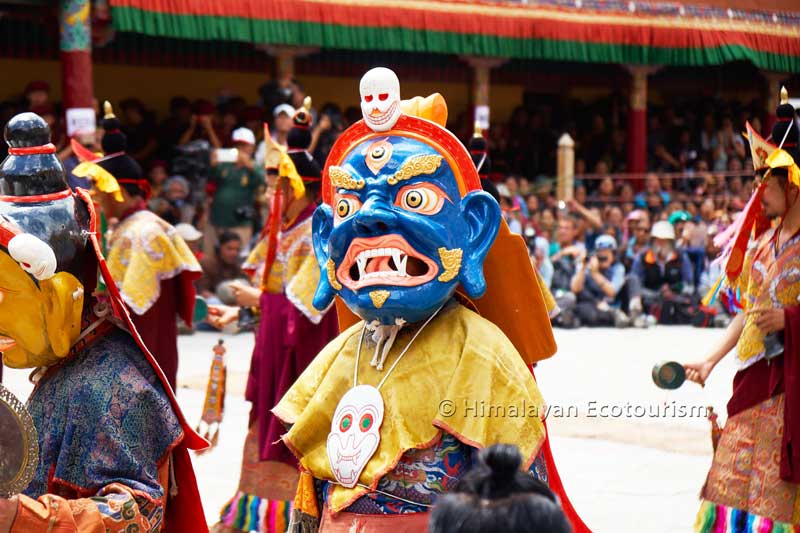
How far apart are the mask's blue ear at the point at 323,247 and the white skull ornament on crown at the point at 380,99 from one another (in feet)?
0.96

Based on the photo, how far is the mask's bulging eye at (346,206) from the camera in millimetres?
3428

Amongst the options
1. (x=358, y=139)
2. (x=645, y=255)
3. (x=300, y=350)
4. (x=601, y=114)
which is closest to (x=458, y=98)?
(x=601, y=114)

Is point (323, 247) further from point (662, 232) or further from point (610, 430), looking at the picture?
point (662, 232)

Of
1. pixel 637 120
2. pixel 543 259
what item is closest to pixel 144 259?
pixel 543 259

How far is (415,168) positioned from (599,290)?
38.9 feet

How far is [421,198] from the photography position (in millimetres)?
3367

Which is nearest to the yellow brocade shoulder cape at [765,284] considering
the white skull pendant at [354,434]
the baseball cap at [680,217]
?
the white skull pendant at [354,434]

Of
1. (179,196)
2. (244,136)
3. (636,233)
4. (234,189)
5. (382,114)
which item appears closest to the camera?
(382,114)

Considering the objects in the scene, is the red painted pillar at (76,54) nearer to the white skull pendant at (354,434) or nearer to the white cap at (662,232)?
the white cap at (662,232)

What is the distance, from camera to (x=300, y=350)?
608 centimetres

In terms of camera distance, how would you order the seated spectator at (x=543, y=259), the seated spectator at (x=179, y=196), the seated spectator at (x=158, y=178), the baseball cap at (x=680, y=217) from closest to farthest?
1. the seated spectator at (x=179, y=196)
2. the seated spectator at (x=158, y=178)
3. the seated spectator at (x=543, y=259)
4. the baseball cap at (x=680, y=217)

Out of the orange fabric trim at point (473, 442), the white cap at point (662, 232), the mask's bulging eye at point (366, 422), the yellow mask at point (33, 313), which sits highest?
the white cap at point (662, 232)

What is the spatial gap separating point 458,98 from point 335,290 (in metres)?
18.1

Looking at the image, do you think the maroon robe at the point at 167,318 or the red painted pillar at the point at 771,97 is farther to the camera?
the red painted pillar at the point at 771,97
